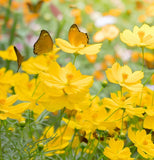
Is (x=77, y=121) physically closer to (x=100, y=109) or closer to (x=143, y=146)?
(x=100, y=109)

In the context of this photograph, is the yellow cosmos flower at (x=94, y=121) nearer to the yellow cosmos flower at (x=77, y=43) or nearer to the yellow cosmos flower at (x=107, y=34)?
the yellow cosmos flower at (x=77, y=43)

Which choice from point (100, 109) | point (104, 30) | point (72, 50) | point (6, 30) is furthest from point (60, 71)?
point (6, 30)

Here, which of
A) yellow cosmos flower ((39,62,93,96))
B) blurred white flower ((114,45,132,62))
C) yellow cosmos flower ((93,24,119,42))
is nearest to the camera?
yellow cosmos flower ((39,62,93,96))

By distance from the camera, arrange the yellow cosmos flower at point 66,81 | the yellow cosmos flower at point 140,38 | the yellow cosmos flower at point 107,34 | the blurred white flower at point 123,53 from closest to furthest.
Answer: the yellow cosmos flower at point 66,81 < the yellow cosmos flower at point 140,38 < the yellow cosmos flower at point 107,34 < the blurred white flower at point 123,53

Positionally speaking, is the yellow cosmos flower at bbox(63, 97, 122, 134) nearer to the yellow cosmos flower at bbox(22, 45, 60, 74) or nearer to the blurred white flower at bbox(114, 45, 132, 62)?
the yellow cosmos flower at bbox(22, 45, 60, 74)

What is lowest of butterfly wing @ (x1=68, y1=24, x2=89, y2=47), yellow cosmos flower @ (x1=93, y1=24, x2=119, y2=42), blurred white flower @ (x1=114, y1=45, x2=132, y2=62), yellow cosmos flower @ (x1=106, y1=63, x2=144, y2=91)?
yellow cosmos flower @ (x1=106, y1=63, x2=144, y2=91)

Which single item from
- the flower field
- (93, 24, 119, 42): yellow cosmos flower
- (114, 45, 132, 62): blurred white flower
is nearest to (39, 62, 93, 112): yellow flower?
the flower field

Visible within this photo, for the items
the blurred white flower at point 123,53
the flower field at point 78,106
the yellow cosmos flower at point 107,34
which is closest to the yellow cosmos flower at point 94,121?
the flower field at point 78,106
